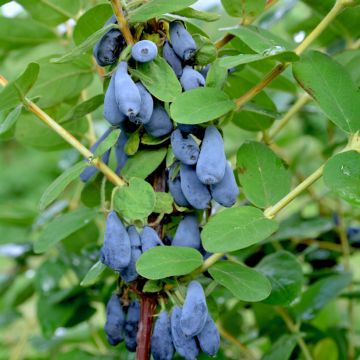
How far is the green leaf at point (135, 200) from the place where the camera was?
65 cm

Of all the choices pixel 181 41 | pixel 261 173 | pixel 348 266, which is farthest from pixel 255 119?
pixel 348 266

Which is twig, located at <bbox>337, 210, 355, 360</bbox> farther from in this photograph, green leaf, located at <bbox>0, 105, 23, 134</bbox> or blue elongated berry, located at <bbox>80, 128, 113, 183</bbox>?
green leaf, located at <bbox>0, 105, 23, 134</bbox>

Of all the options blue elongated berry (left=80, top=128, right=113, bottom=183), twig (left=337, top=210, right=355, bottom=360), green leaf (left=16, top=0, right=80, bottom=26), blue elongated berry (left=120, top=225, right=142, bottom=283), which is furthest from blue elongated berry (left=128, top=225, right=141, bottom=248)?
twig (left=337, top=210, right=355, bottom=360)

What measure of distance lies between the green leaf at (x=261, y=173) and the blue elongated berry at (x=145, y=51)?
6.7 inches

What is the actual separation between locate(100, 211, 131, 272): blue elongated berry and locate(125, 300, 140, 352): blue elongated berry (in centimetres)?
8

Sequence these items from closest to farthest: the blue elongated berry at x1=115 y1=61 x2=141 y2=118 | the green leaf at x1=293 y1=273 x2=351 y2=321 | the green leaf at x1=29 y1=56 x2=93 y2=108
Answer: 1. the blue elongated berry at x1=115 y1=61 x2=141 y2=118
2. the green leaf at x1=29 y1=56 x2=93 y2=108
3. the green leaf at x1=293 y1=273 x2=351 y2=321

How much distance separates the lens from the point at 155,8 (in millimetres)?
620

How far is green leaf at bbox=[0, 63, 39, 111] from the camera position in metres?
0.66

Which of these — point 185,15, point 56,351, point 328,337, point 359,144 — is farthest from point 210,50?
point 56,351

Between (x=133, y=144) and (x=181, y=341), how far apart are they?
193 mm

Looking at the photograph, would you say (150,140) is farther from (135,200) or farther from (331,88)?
(331,88)

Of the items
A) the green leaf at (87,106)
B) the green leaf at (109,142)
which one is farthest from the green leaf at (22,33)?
the green leaf at (109,142)

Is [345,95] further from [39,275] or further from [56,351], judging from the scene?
[56,351]

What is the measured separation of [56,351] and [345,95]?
787mm
